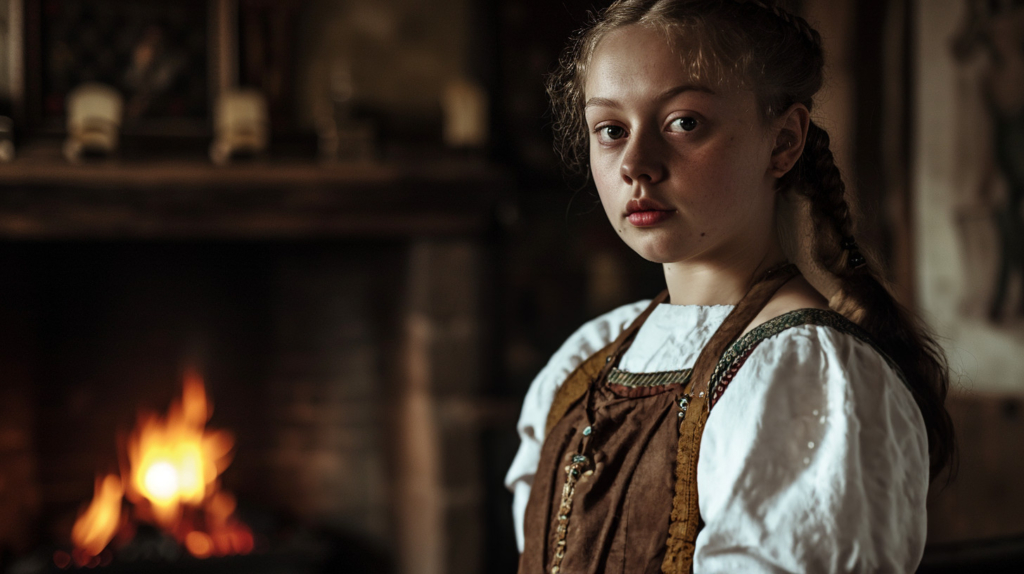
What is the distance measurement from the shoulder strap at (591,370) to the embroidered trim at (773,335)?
17cm

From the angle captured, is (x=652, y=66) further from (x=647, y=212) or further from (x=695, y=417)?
(x=695, y=417)

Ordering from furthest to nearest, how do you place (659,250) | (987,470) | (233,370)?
(233,370)
(987,470)
(659,250)

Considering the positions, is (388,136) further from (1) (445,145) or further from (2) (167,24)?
(2) (167,24)

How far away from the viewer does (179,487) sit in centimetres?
245

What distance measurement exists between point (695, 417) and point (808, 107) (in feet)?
0.96

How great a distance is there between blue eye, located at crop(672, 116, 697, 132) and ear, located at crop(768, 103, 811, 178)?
8 centimetres

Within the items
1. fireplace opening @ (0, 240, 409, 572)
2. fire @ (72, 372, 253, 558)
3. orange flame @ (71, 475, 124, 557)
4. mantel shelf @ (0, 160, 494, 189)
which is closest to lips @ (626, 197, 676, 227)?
mantel shelf @ (0, 160, 494, 189)

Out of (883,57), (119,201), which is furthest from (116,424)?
(883,57)

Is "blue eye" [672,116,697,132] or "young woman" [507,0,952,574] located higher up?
"blue eye" [672,116,697,132]

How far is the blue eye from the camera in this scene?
0.63 m

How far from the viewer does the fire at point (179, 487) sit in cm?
236

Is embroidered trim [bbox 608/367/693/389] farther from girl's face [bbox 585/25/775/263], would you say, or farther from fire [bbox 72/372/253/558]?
fire [bbox 72/372/253/558]

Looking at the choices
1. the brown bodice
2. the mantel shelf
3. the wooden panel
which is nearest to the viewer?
the brown bodice

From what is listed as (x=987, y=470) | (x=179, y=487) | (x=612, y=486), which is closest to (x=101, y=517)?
(x=179, y=487)
